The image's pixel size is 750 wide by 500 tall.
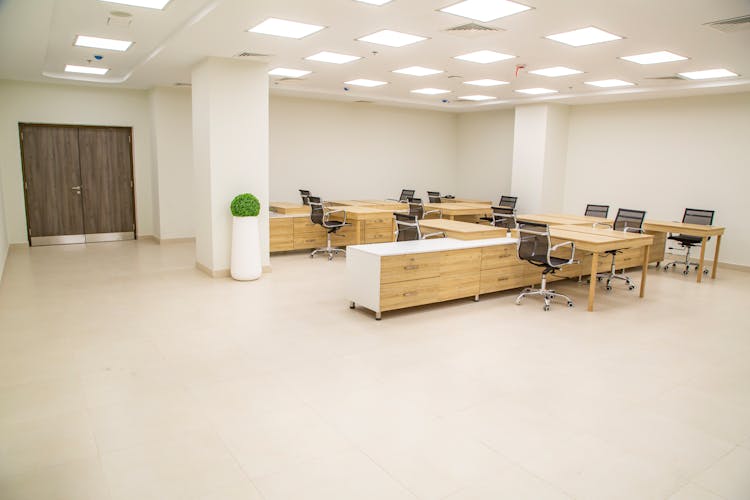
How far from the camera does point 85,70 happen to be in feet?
28.8

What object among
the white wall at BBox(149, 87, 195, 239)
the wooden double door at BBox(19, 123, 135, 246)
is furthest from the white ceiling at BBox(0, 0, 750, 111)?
the wooden double door at BBox(19, 123, 135, 246)

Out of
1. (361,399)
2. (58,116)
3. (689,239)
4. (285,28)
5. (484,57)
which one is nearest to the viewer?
(361,399)

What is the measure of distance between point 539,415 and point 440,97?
9210 millimetres

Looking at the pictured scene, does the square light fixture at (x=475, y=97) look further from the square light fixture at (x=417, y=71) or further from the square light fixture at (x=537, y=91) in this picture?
the square light fixture at (x=417, y=71)

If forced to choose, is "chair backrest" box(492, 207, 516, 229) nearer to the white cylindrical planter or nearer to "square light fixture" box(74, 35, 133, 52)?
the white cylindrical planter

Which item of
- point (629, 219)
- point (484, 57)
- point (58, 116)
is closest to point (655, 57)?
point (484, 57)

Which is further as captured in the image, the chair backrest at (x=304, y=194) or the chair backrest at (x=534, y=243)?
the chair backrest at (x=304, y=194)

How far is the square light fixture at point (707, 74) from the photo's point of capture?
742 centimetres

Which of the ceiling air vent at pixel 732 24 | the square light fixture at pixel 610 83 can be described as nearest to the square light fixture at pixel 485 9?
the ceiling air vent at pixel 732 24

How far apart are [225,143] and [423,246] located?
3319mm

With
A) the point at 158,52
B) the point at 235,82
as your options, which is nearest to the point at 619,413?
the point at 235,82

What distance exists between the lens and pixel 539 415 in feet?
Answer: 11.8

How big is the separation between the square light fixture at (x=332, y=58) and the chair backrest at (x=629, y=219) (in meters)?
4.89

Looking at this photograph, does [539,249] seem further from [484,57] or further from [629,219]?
[629,219]
